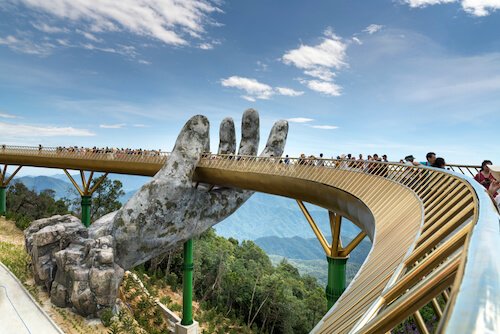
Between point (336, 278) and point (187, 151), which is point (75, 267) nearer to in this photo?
point (187, 151)

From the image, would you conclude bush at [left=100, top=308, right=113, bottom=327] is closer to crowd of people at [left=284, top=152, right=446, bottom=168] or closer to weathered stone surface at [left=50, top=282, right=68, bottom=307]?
weathered stone surface at [left=50, top=282, right=68, bottom=307]

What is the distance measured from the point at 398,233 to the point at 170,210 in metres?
16.6

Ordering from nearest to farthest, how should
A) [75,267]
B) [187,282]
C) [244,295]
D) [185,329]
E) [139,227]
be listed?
1. [75,267]
2. [139,227]
3. [187,282]
4. [185,329]
5. [244,295]

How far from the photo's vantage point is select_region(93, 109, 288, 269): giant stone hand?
1909 centimetres

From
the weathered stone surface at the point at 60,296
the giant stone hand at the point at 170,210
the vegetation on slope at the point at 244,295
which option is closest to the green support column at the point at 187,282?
the giant stone hand at the point at 170,210

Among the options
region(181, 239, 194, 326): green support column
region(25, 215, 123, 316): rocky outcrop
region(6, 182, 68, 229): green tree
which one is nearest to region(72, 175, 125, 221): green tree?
region(6, 182, 68, 229): green tree

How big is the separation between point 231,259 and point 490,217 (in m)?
46.0

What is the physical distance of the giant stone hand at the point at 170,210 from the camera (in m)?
19.1

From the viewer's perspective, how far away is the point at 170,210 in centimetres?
2020

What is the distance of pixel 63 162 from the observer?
95.8 feet

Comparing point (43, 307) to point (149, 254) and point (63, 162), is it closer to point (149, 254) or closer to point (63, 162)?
point (149, 254)

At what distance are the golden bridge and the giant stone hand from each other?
131cm

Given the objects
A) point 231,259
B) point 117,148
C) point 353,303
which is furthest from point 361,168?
point 231,259

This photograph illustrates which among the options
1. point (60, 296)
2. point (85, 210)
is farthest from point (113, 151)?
point (60, 296)
